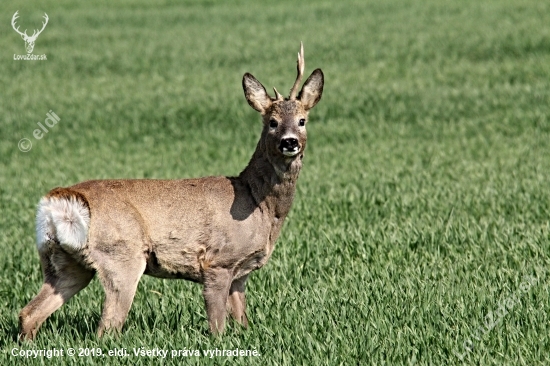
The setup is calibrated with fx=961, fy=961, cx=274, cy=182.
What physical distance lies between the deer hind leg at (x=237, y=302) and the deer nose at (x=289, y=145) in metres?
0.95

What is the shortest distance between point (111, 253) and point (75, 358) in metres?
0.66

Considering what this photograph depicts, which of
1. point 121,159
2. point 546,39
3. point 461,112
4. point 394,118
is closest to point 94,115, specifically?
point 121,159

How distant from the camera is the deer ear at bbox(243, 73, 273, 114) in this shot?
6.52 meters

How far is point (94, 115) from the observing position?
18.8 m

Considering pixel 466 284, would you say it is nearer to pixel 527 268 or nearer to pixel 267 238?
pixel 527 268

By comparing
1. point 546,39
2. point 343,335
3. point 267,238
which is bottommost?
point 343,335

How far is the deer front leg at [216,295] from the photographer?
607 cm

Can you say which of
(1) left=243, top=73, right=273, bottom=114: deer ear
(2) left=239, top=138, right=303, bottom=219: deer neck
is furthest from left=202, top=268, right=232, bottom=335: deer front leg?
(1) left=243, top=73, right=273, bottom=114: deer ear

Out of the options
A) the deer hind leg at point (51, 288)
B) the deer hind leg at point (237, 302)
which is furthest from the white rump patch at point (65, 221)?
the deer hind leg at point (237, 302)

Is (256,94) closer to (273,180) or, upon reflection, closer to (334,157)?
(273,180)

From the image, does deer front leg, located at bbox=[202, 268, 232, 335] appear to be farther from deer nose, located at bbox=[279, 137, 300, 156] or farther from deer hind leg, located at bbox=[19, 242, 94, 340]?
deer nose, located at bbox=[279, 137, 300, 156]

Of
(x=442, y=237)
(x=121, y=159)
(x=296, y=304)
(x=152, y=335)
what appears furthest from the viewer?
(x=121, y=159)

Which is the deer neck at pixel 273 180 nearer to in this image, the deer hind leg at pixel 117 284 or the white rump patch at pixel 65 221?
the deer hind leg at pixel 117 284

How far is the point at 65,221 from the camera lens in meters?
5.82
